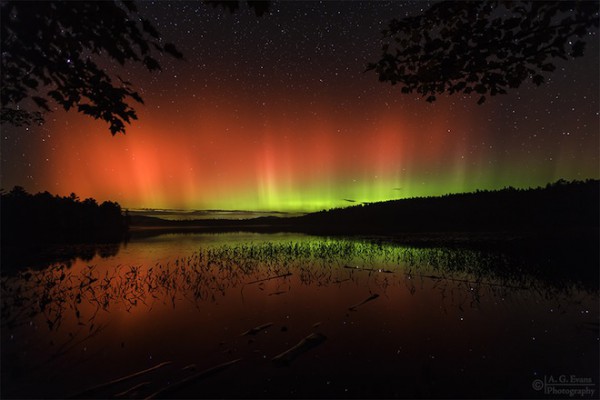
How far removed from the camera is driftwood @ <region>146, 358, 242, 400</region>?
14.5 feet

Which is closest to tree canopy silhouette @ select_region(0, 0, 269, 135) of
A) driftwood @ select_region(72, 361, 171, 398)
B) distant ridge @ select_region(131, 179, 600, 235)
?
driftwood @ select_region(72, 361, 171, 398)

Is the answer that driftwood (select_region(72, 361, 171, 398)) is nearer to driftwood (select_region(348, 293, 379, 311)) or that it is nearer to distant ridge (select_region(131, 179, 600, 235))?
driftwood (select_region(348, 293, 379, 311))

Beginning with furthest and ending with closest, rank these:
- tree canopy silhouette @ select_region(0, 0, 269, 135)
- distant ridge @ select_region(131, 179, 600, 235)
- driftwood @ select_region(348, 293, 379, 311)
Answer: distant ridge @ select_region(131, 179, 600, 235) < driftwood @ select_region(348, 293, 379, 311) < tree canopy silhouette @ select_region(0, 0, 269, 135)

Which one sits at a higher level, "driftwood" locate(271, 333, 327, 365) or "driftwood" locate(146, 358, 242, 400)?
"driftwood" locate(271, 333, 327, 365)

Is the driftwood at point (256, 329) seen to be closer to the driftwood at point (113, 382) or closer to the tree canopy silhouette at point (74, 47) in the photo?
the driftwood at point (113, 382)

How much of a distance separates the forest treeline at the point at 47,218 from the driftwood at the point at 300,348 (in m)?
56.4

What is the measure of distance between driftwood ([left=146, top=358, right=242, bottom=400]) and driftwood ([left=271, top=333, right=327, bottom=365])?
82 cm

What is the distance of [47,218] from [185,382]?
79.4 m

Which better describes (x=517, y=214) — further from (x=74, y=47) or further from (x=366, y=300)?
(x=74, y=47)

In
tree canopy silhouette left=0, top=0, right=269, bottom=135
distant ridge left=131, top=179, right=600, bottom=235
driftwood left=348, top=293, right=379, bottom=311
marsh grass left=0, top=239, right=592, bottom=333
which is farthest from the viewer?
distant ridge left=131, top=179, right=600, bottom=235

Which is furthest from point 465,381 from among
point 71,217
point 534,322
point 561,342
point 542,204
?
point 71,217

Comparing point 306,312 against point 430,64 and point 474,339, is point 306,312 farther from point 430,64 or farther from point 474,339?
point 430,64

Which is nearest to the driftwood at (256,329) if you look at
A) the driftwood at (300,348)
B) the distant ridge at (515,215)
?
the driftwood at (300,348)

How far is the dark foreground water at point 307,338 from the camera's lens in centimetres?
468
